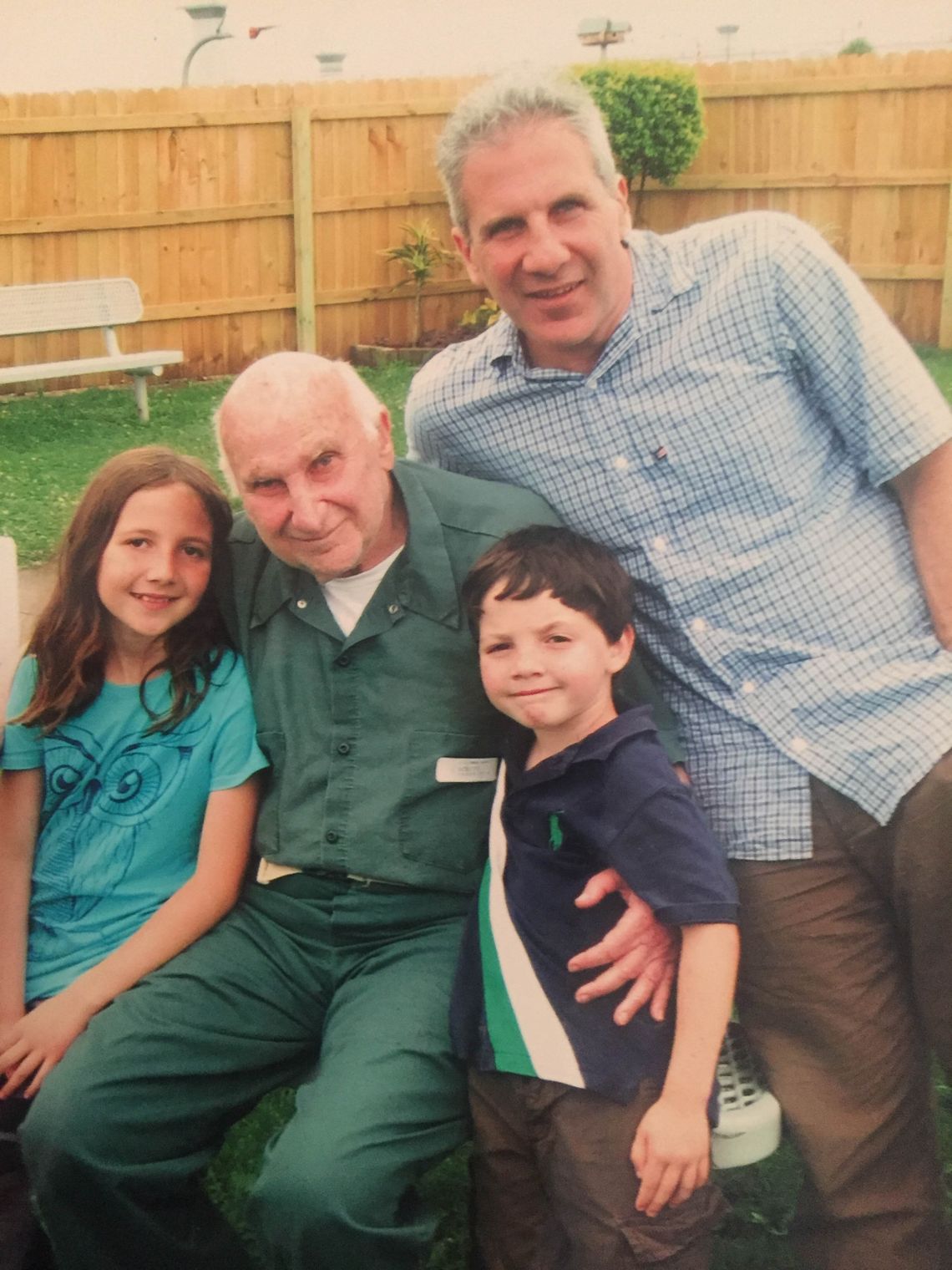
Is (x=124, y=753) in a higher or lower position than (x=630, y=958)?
higher

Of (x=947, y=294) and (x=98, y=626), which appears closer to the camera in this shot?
A: (x=98, y=626)

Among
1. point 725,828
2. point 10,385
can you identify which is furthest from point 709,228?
point 10,385

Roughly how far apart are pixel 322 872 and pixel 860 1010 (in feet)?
2.55

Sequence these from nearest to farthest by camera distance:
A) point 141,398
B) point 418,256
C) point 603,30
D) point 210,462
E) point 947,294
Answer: point 603,30, point 210,462, point 141,398, point 418,256, point 947,294

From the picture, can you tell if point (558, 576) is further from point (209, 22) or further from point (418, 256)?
point (418, 256)

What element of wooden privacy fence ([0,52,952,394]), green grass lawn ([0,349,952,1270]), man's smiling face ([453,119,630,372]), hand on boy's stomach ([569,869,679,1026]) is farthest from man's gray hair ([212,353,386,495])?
wooden privacy fence ([0,52,952,394])

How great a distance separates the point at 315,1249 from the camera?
5.56ft

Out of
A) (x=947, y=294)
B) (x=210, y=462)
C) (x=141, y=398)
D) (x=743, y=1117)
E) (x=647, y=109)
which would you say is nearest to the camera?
(x=743, y=1117)

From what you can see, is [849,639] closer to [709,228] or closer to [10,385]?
[709,228]

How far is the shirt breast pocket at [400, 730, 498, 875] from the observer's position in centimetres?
200

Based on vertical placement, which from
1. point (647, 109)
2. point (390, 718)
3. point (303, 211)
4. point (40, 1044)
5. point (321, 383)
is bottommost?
point (40, 1044)

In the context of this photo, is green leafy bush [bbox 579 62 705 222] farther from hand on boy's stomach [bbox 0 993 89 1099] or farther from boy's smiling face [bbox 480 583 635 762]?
hand on boy's stomach [bbox 0 993 89 1099]

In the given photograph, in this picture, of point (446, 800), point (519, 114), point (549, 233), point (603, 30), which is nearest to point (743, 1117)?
point (446, 800)

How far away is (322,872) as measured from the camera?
2035 millimetres
